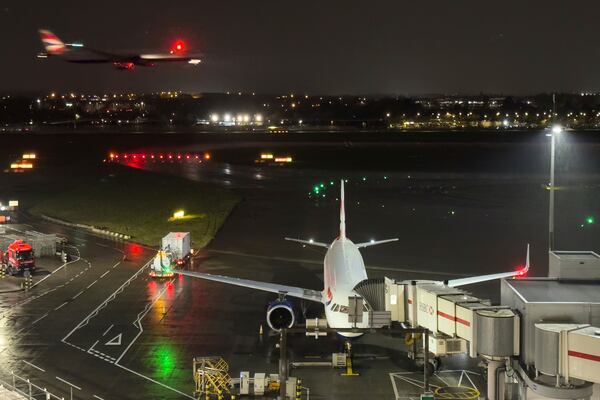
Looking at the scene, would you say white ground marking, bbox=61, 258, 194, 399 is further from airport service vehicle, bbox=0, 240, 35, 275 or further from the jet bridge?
Answer: the jet bridge

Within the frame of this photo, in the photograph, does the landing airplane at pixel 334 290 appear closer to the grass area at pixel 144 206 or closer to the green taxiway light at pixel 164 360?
the green taxiway light at pixel 164 360

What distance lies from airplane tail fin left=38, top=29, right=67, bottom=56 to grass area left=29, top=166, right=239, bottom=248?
19.2 meters

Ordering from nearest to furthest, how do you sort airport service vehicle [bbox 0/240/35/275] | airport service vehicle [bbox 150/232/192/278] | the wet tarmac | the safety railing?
the safety railing → the wet tarmac → airport service vehicle [bbox 150/232/192/278] → airport service vehicle [bbox 0/240/35/275]

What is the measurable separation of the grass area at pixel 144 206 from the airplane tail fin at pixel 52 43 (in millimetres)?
19166

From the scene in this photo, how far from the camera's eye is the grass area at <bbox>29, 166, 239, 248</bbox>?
71.4m

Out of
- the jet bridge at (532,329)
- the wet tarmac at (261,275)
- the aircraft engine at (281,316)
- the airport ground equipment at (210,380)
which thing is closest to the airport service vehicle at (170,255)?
the wet tarmac at (261,275)

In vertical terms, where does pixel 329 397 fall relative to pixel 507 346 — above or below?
below

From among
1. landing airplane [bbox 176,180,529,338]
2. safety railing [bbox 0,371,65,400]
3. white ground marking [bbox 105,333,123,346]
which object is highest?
landing airplane [bbox 176,180,529,338]

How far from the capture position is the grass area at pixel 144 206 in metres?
71.4

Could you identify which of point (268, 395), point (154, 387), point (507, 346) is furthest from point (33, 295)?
point (507, 346)

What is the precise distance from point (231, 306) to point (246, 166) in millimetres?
93035

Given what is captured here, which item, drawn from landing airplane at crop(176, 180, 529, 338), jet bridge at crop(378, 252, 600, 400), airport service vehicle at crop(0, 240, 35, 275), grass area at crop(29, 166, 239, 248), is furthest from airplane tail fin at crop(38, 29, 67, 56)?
jet bridge at crop(378, 252, 600, 400)

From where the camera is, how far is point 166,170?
417 feet

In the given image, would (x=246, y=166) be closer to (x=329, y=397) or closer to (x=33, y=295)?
(x=33, y=295)
